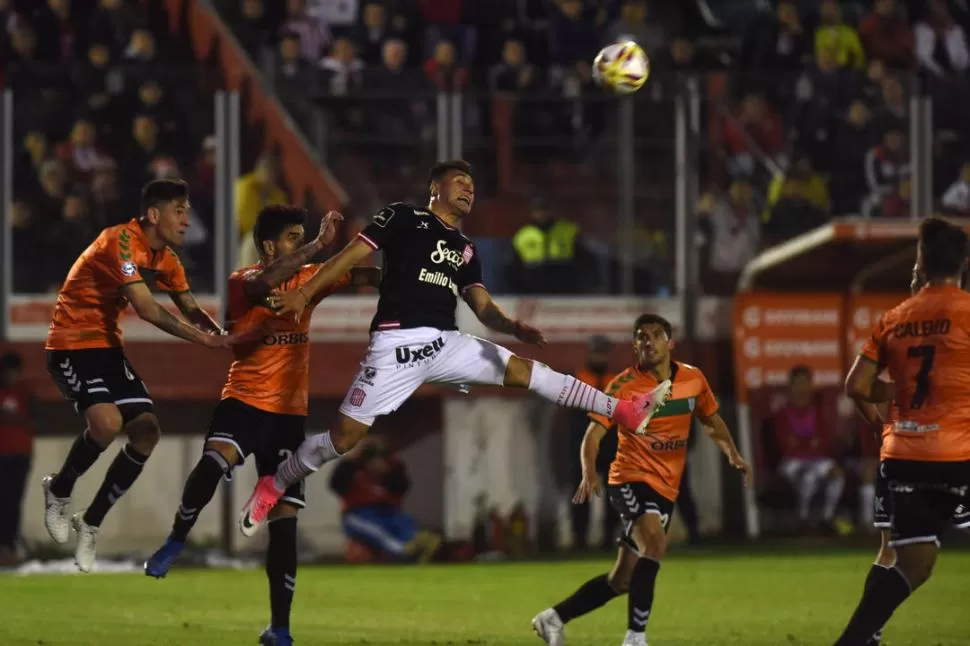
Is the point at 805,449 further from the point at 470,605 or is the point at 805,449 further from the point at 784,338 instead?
the point at 470,605

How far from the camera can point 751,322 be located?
20422mm

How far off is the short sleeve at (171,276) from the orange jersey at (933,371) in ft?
14.0

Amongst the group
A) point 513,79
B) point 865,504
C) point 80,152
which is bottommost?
point 865,504

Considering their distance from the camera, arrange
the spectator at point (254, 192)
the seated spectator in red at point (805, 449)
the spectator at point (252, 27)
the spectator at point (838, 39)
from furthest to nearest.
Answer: the spectator at point (838, 39)
the spectator at point (252, 27)
the seated spectator in red at point (805, 449)
the spectator at point (254, 192)

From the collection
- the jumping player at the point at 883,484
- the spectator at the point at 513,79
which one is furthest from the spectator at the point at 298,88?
the jumping player at the point at 883,484

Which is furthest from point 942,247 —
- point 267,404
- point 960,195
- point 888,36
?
point 888,36

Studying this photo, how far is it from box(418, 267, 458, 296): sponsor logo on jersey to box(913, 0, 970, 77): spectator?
13.9 metres

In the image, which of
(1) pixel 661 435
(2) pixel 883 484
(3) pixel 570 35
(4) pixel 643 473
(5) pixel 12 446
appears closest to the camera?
(2) pixel 883 484

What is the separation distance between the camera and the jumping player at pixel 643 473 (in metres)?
10.1

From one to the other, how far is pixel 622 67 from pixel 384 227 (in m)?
4.61

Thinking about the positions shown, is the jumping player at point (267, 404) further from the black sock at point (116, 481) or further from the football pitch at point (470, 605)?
the football pitch at point (470, 605)

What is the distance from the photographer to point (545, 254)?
63.9ft

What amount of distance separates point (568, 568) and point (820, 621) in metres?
5.27

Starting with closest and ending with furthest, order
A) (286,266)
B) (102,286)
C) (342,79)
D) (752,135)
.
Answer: (286,266) → (102,286) → (342,79) → (752,135)
